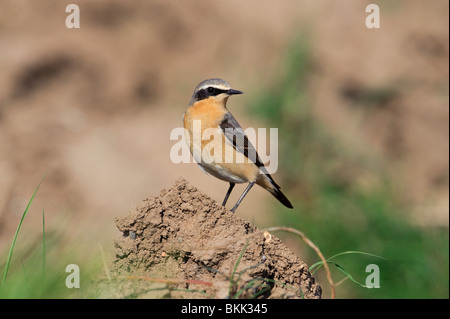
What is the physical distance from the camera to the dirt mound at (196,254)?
410 cm

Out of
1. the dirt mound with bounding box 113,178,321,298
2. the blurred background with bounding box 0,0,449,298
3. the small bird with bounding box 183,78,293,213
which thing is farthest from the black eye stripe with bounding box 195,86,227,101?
the blurred background with bounding box 0,0,449,298

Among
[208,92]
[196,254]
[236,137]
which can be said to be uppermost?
[208,92]

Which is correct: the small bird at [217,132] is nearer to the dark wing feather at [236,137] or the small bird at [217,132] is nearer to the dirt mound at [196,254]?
the dark wing feather at [236,137]

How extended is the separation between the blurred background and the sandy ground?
3 cm

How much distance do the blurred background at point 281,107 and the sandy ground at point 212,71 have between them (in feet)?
0.10

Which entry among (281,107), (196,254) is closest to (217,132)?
(196,254)

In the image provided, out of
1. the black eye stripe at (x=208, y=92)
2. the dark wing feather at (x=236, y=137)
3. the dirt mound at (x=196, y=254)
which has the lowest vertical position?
the dirt mound at (x=196, y=254)

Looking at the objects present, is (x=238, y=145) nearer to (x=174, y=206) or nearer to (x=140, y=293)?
(x=174, y=206)

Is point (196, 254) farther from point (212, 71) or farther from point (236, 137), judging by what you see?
point (212, 71)

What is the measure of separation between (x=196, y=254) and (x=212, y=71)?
12264 millimetres

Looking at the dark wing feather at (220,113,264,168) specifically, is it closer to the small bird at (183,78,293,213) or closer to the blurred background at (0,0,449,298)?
the small bird at (183,78,293,213)

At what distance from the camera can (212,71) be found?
53.5ft

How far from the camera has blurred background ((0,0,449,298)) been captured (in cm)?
1354

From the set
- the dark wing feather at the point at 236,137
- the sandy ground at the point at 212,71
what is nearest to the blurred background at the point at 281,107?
the sandy ground at the point at 212,71
